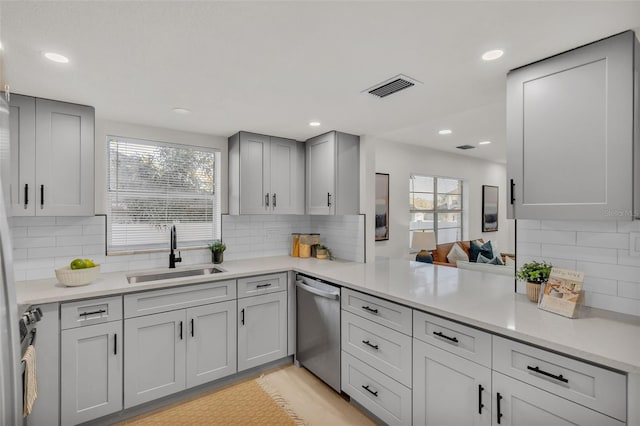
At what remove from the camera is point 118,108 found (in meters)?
2.43

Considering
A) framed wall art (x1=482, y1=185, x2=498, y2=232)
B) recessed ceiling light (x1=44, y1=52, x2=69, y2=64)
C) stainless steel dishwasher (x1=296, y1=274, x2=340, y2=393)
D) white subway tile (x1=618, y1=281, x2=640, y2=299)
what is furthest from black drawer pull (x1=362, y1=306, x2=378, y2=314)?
framed wall art (x1=482, y1=185, x2=498, y2=232)

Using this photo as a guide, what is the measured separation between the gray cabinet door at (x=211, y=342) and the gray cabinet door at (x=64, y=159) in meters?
1.16

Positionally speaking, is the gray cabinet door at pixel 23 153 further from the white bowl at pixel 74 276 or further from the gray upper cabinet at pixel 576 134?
the gray upper cabinet at pixel 576 134

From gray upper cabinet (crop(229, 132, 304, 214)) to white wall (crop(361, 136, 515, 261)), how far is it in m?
0.74

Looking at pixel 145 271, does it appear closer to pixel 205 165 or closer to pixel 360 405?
pixel 205 165

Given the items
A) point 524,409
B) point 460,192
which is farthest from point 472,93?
point 460,192

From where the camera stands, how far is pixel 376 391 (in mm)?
2139

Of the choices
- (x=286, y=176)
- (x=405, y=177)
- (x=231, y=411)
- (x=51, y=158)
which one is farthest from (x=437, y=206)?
(x=51, y=158)

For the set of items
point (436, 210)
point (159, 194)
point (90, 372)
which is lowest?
point (90, 372)

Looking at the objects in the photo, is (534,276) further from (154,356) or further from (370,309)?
(154,356)

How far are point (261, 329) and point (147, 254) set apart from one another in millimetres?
1229

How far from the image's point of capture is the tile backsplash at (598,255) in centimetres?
163

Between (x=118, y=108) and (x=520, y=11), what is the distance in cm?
259

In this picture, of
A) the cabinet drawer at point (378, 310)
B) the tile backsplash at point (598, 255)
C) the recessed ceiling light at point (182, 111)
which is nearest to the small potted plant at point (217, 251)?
the recessed ceiling light at point (182, 111)
